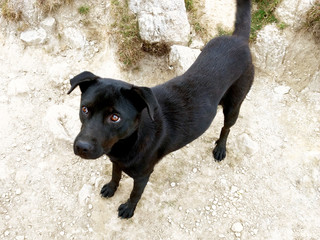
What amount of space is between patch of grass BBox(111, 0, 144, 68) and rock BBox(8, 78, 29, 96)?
6.01 ft

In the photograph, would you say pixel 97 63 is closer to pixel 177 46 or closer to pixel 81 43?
pixel 81 43

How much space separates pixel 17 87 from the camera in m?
5.20

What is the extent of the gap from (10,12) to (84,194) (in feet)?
12.7

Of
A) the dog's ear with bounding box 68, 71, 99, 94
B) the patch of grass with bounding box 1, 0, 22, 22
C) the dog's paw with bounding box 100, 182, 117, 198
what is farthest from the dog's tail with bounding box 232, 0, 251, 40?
the patch of grass with bounding box 1, 0, 22, 22

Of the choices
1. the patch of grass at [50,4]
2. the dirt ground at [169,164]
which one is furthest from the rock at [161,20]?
the patch of grass at [50,4]

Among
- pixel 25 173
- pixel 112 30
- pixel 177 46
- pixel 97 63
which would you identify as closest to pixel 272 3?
pixel 177 46

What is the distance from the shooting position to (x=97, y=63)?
5496 mm

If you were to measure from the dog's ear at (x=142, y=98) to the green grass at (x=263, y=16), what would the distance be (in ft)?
12.7

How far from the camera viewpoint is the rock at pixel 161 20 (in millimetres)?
5352

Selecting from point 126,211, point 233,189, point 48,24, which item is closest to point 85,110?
point 126,211

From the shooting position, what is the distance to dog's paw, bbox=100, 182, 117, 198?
4132mm

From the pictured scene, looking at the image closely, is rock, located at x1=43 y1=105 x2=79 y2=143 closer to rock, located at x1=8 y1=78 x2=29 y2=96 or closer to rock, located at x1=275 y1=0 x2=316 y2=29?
rock, located at x1=8 y1=78 x2=29 y2=96

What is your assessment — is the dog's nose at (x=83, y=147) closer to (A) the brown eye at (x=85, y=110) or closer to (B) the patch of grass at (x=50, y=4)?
(A) the brown eye at (x=85, y=110)

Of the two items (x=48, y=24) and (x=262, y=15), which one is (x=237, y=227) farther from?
(x=48, y=24)
